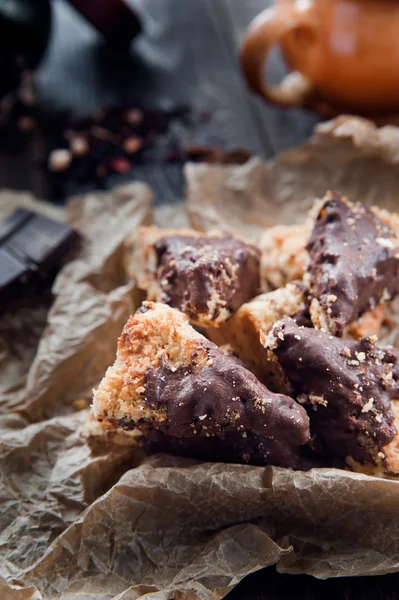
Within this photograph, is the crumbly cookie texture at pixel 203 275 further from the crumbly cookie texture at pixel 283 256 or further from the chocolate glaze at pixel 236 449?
the chocolate glaze at pixel 236 449

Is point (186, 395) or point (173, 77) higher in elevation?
point (186, 395)

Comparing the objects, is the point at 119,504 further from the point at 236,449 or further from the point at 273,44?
the point at 273,44

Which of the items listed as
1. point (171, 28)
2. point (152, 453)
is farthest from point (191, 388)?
point (171, 28)

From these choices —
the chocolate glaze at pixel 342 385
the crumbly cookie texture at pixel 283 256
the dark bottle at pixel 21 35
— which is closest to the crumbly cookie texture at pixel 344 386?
the chocolate glaze at pixel 342 385

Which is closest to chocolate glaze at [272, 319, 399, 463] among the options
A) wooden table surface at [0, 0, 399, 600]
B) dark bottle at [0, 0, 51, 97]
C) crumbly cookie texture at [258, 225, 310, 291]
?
crumbly cookie texture at [258, 225, 310, 291]

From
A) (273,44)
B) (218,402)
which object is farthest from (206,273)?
(273,44)

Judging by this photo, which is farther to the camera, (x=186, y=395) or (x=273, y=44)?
(x=273, y=44)
